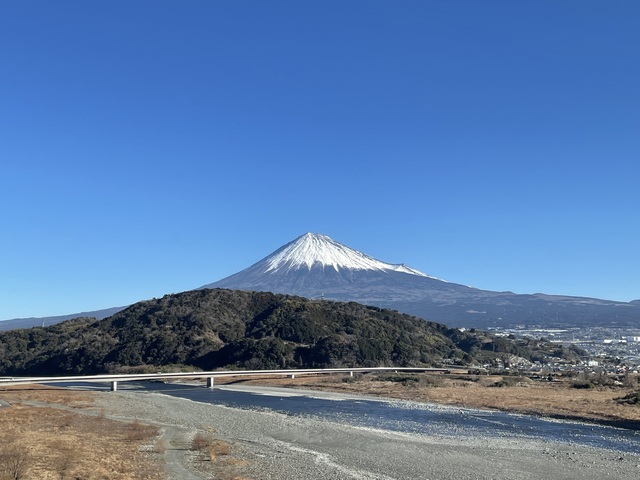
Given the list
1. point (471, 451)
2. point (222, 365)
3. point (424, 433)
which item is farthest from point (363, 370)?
point (471, 451)

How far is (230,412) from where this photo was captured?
48500 mm

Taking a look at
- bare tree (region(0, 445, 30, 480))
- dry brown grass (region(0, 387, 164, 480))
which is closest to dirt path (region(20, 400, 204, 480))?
dry brown grass (region(0, 387, 164, 480))

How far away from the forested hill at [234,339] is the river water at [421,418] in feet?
119

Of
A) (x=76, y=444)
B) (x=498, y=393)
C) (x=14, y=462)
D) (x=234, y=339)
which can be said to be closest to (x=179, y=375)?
(x=234, y=339)

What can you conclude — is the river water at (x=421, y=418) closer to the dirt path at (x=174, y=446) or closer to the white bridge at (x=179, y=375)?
the white bridge at (x=179, y=375)

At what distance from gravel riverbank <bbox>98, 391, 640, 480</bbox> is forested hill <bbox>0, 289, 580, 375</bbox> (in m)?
64.6

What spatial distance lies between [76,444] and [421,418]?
82.8 ft

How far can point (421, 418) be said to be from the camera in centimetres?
4462

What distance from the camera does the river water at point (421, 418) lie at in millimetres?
35656

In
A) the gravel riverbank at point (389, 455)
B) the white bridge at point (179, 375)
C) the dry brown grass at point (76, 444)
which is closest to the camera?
the dry brown grass at point (76, 444)

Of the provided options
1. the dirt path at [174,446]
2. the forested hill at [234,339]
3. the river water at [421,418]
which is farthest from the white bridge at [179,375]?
the dirt path at [174,446]

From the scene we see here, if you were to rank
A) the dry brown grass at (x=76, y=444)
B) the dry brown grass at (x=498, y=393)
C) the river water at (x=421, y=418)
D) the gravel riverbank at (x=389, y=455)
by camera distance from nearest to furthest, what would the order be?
the dry brown grass at (x=76, y=444) → the gravel riverbank at (x=389, y=455) → the river water at (x=421, y=418) → the dry brown grass at (x=498, y=393)

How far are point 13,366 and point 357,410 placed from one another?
3409 inches

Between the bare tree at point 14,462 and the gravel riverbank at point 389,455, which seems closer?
the bare tree at point 14,462
